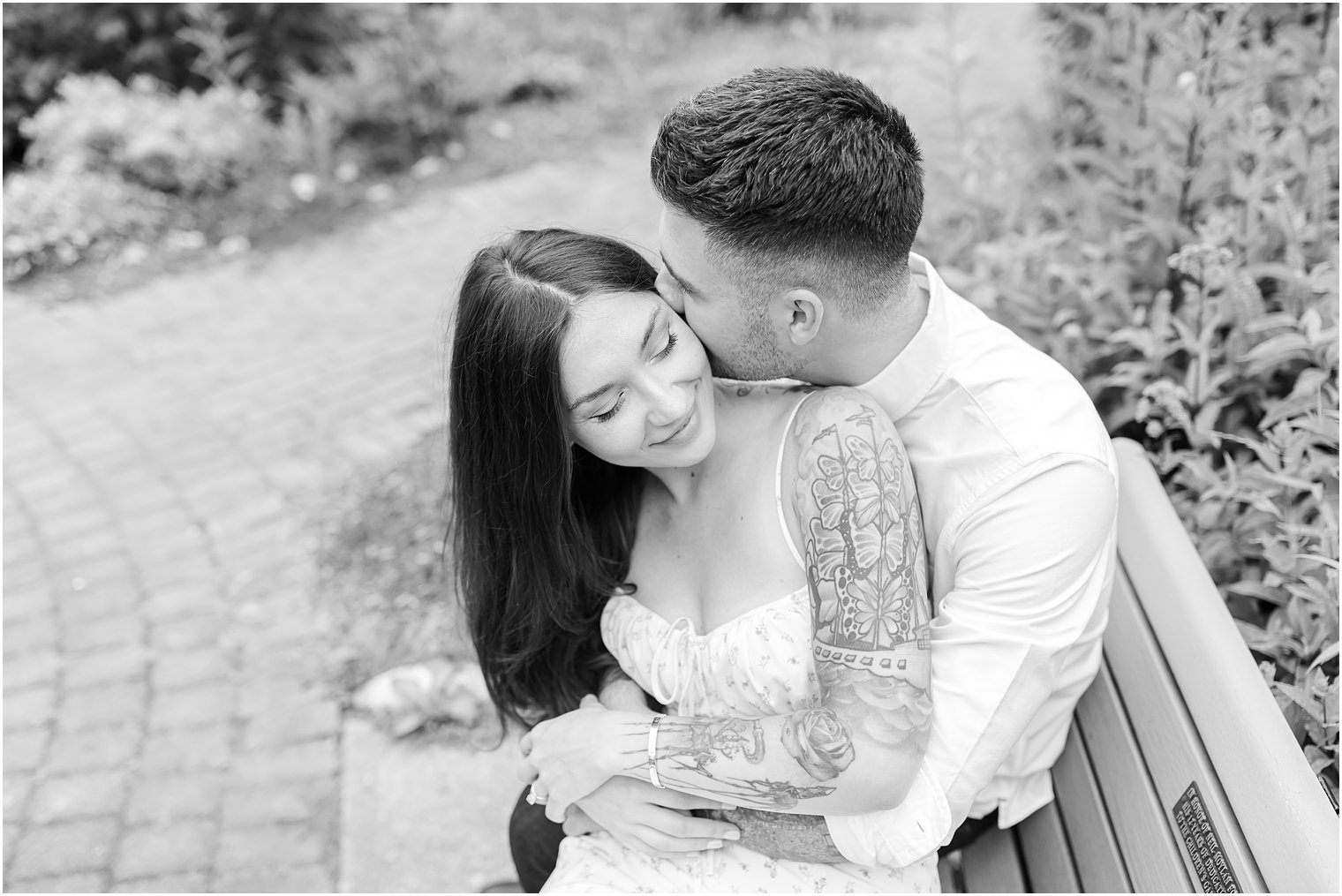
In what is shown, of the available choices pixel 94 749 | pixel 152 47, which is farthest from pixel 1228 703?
pixel 152 47

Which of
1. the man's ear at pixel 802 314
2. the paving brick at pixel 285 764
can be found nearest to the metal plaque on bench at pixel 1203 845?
the man's ear at pixel 802 314

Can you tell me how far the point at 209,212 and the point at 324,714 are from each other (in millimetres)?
4157

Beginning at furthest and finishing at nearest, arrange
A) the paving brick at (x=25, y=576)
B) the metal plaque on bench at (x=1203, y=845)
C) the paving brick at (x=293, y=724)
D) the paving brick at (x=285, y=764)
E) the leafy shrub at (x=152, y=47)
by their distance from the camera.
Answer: the leafy shrub at (x=152, y=47), the paving brick at (x=25, y=576), the paving brick at (x=293, y=724), the paving brick at (x=285, y=764), the metal plaque on bench at (x=1203, y=845)

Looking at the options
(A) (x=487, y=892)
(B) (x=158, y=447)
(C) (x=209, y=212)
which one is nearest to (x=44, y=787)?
(A) (x=487, y=892)

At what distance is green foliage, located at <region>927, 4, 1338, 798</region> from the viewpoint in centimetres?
232

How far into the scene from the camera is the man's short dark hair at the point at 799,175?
193 centimetres

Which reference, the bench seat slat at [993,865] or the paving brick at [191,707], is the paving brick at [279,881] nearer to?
the paving brick at [191,707]

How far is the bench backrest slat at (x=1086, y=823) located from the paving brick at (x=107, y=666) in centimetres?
294

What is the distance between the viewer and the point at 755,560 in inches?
85.2

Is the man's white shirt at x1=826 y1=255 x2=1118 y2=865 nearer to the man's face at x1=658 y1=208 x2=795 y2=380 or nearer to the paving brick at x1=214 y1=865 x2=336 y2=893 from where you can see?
the man's face at x1=658 y1=208 x2=795 y2=380

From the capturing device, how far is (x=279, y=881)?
312 cm

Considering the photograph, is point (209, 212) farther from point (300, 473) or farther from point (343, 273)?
point (300, 473)

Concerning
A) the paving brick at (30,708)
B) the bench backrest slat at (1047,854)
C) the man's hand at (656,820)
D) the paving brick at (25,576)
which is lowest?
the paving brick at (30,708)

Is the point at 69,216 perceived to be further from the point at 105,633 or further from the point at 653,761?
the point at 653,761
